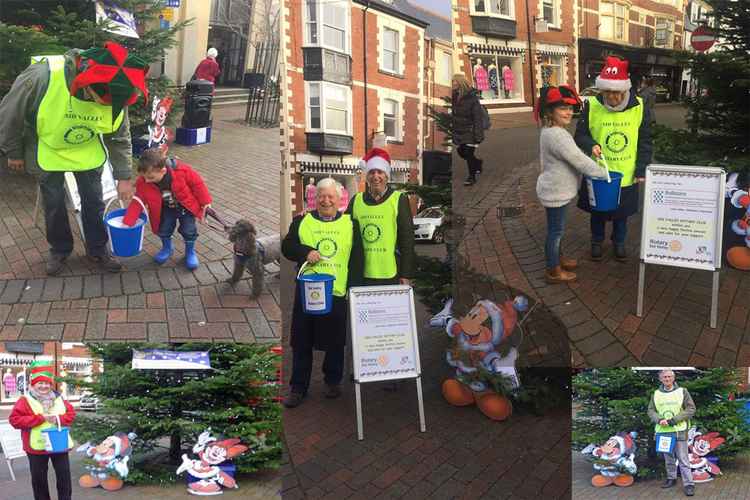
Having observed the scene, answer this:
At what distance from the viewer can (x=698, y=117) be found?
2.89 metres

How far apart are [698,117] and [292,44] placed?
5.49 ft

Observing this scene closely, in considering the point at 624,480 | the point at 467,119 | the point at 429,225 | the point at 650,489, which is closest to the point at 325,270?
the point at 429,225

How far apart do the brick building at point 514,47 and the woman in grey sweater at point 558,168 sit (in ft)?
0.22

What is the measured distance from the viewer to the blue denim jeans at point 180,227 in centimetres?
313

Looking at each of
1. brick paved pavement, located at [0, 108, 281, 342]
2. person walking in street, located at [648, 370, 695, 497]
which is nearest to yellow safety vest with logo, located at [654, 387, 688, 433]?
person walking in street, located at [648, 370, 695, 497]

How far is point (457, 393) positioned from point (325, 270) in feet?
2.91

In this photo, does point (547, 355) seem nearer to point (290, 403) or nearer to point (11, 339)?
point (290, 403)

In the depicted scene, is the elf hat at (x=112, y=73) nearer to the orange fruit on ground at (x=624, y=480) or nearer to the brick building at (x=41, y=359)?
the brick building at (x=41, y=359)

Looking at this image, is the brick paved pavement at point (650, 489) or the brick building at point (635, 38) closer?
the brick building at point (635, 38)

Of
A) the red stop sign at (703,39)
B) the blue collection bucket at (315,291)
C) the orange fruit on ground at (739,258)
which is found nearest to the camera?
the red stop sign at (703,39)

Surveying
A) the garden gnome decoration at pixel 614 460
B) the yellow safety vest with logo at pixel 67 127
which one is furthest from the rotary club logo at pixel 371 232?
the garden gnome decoration at pixel 614 460

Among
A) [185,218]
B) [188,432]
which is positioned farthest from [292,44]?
[188,432]

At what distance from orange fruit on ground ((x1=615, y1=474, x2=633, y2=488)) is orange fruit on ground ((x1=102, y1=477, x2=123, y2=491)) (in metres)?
2.37

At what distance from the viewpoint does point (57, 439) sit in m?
3.37
